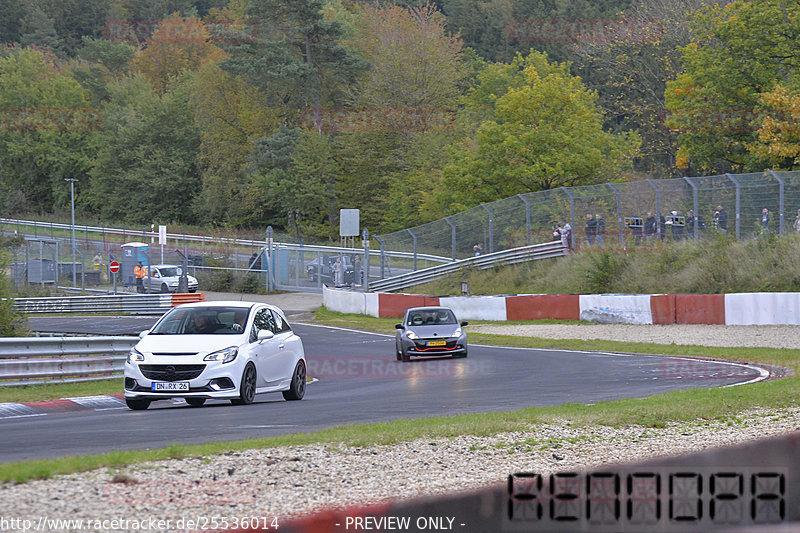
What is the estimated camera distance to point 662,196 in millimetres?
35531

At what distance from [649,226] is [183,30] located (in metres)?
86.4

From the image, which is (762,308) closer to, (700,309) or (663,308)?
(700,309)

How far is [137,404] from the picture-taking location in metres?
14.2

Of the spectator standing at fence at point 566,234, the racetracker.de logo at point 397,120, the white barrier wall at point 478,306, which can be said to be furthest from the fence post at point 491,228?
the racetracker.de logo at point 397,120

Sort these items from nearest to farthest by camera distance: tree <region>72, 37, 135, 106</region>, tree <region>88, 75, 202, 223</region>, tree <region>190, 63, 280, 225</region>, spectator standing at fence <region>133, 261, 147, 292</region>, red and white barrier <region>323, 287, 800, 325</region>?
red and white barrier <region>323, 287, 800, 325</region>
spectator standing at fence <region>133, 261, 147, 292</region>
tree <region>190, 63, 280, 225</region>
tree <region>88, 75, 202, 223</region>
tree <region>72, 37, 135, 106</region>

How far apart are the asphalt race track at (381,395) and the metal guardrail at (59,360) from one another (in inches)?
165

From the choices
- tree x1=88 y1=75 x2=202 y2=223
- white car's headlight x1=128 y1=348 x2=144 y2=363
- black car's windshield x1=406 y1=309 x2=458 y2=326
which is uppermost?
tree x1=88 y1=75 x2=202 y2=223

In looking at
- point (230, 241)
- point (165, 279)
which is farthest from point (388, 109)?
point (165, 279)

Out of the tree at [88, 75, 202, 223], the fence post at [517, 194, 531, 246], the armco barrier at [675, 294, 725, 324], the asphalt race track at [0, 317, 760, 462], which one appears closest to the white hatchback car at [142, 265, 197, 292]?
the fence post at [517, 194, 531, 246]

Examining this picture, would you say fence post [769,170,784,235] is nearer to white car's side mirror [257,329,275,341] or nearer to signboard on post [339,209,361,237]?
signboard on post [339,209,361,237]

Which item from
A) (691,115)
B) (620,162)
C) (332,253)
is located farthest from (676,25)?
(332,253)

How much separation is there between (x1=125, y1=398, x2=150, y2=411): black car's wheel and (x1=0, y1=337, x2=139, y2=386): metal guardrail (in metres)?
4.98

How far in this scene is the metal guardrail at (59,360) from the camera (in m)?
18.3

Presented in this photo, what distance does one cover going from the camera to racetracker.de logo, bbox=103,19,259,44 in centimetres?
7894
